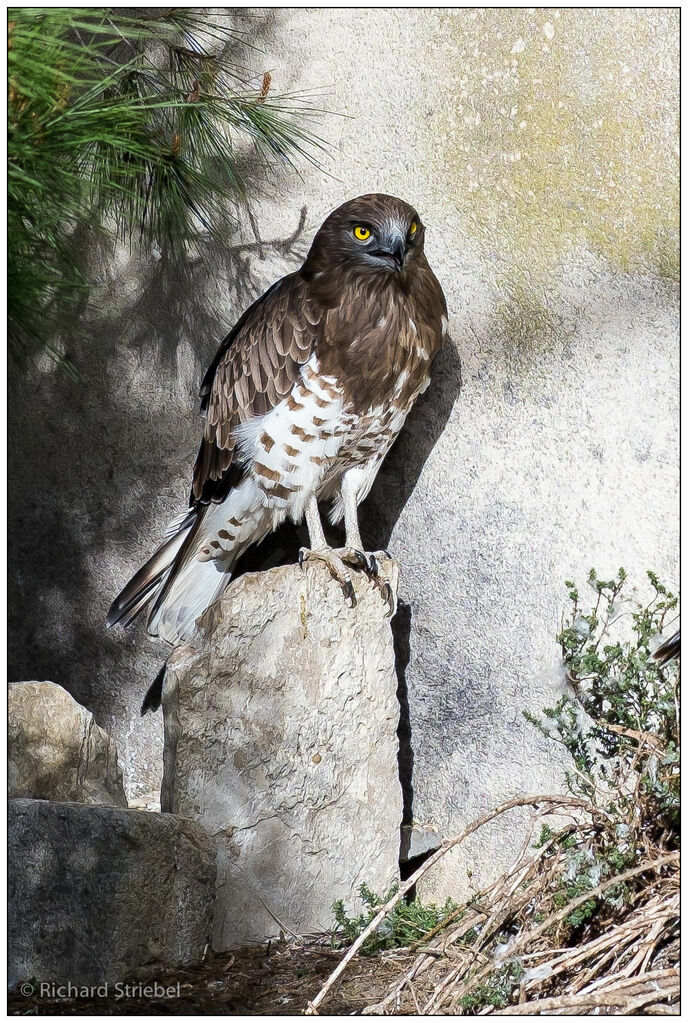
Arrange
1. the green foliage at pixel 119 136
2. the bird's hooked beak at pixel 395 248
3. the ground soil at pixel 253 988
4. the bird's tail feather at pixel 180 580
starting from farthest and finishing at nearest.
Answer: the bird's tail feather at pixel 180 580
the bird's hooked beak at pixel 395 248
the ground soil at pixel 253 988
the green foliage at pixel 119 136

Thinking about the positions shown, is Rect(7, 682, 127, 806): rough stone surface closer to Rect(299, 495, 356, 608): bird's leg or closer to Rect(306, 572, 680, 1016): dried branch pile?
Rect(299, 495, 356, 608): bird's leg

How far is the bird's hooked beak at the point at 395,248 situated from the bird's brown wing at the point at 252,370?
247 mm

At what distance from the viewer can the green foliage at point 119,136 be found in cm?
233

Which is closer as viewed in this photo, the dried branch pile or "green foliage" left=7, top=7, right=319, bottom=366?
the dried branch pile

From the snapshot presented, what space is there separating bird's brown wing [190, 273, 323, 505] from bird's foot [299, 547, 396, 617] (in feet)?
1.13

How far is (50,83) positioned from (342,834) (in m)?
2.13

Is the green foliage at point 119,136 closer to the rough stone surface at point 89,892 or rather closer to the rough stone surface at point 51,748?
the rough stone surface at point 51,748

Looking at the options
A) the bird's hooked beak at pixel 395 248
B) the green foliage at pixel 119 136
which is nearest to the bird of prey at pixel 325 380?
the bird's hooked beak at pixel 395 248

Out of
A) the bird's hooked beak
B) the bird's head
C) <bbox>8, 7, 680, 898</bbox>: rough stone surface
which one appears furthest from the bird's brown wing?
<bbox>8, 7, 680, 898</bbox>: rough stone surface

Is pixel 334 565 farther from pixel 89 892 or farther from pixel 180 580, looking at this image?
pixel 89 892

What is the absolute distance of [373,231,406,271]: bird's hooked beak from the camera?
2615mm

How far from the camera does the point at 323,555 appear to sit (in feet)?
9.36

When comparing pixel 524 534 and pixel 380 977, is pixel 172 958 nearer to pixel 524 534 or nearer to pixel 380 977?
pixel 380 977

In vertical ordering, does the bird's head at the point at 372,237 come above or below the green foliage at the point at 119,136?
below
